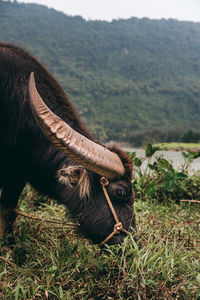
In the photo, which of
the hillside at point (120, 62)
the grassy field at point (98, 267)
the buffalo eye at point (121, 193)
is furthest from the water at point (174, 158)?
the hillside at point (120, 62)

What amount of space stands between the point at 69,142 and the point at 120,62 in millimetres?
82336

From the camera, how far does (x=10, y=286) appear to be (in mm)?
1972

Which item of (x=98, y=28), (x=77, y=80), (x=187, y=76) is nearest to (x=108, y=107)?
(x=77, y=80)

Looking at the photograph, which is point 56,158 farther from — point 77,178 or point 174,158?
point 174,158

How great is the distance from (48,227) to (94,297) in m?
1.14

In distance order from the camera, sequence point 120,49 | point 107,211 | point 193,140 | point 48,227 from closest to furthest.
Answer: point 107,211 < point 48,227 < point 193,140 < point 120,49

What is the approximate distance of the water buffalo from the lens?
2.01 metres

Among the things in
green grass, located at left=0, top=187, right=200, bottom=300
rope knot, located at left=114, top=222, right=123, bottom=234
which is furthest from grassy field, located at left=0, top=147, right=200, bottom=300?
rope knot, located at left=114, top=222, right=123, bottom=234

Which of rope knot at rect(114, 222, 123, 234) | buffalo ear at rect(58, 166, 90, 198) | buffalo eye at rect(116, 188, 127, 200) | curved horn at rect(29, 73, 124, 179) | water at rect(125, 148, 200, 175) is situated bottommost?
water at rect(125, 148, 200, 175)

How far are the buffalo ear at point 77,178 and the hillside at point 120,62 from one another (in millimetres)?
35594

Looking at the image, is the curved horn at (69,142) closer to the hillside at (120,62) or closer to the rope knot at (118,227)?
the rope knot at (118,227)

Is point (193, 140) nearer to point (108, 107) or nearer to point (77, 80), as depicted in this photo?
point (108, 107)

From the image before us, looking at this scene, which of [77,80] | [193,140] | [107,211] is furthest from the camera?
[77,80]

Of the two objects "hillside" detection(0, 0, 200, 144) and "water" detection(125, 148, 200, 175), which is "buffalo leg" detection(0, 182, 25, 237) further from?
"hillside" detection(0, 0, 200, 144)
